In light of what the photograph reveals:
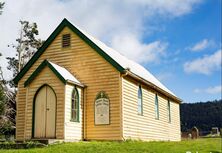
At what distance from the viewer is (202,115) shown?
96.4 meters

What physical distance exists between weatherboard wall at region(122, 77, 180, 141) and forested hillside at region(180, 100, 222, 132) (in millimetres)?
64615

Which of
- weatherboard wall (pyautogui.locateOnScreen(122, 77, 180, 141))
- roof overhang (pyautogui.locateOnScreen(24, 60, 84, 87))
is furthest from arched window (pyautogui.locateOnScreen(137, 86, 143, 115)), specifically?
roof overhang (pyautogui.locateOnScreen(24, 60, 84, 87))

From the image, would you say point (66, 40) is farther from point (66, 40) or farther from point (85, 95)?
point (85, 95)

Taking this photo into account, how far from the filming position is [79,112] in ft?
69.8

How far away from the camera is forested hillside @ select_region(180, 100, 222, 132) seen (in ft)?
309

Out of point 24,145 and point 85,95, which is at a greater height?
point 85,95

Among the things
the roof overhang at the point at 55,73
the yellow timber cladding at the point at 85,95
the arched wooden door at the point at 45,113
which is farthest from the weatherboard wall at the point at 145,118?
the arched wooden door at the point at 45,113

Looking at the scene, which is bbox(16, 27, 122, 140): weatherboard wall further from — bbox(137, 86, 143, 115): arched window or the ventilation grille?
bbox(137, 86, 143, 115): arched window

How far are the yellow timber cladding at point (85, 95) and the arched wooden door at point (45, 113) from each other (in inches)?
11.8

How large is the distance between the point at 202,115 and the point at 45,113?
266 ft

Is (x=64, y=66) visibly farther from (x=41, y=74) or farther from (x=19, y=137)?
(x=19, y=137)

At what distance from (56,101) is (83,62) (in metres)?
3.43

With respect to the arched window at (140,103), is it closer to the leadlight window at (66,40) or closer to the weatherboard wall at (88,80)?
the weatherboard wall at (88,80)

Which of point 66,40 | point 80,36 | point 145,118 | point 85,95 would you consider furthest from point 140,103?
point 66,40
